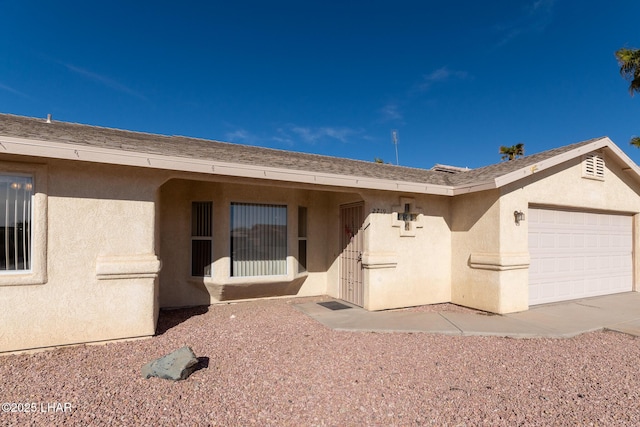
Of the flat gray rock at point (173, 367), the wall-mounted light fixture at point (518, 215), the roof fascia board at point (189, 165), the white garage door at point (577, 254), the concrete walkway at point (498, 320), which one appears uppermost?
the roof fascia board at point (189, 165)

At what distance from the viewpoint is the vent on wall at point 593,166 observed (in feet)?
29.6

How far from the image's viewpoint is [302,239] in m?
8.93

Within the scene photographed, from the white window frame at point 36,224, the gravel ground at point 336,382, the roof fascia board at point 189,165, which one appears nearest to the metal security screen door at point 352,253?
the roof fascia board at point 189,165

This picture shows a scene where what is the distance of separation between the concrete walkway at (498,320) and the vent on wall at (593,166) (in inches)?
136

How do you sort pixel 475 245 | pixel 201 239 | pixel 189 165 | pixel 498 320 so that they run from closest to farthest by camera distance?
pixel 189 165 < pixel 498 320 < pixel 201 239 < pixel 475 245

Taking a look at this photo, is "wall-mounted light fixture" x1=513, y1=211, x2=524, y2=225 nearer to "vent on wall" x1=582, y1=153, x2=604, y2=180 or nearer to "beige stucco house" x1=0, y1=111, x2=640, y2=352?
"beige stucco house" x1=0, y1=111, x2=640, y2=352

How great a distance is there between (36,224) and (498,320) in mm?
8366

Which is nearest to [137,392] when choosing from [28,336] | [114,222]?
[28,336]

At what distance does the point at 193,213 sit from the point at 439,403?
253 inches

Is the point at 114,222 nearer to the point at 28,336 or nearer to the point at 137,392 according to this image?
the point at 28,336

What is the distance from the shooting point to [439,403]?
144 inches

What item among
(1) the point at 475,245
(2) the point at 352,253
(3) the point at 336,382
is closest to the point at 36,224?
(3) the point at 336,382

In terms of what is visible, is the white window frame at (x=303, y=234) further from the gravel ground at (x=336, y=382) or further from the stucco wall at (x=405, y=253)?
the gravel ground at (x=336, y=382)

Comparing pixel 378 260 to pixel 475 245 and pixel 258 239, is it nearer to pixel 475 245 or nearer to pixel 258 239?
pixel 475 245
